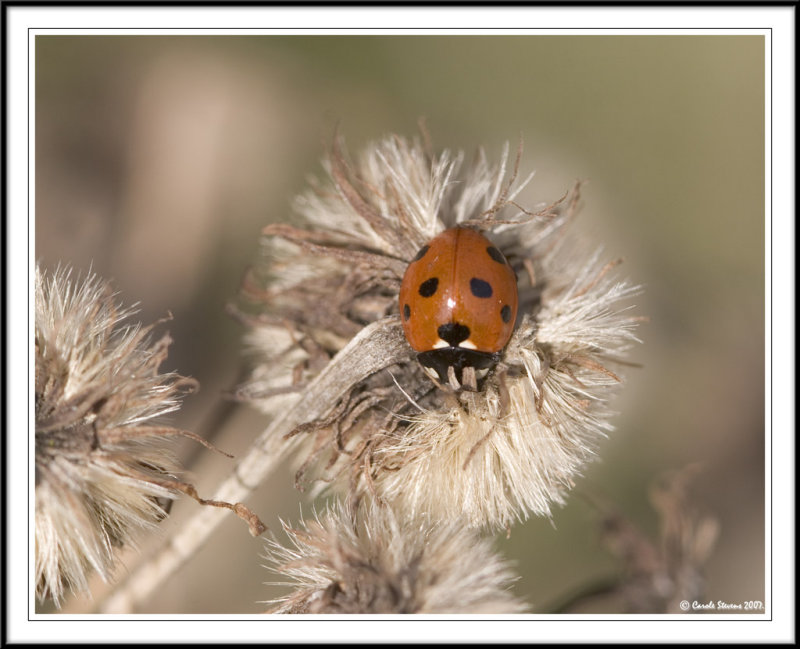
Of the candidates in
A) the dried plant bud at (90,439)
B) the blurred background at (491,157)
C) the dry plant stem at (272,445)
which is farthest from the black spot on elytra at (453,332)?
the blurred background at (491,157)

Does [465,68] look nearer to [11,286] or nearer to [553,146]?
[553,146]

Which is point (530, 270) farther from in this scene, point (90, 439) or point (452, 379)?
point (90, 439)

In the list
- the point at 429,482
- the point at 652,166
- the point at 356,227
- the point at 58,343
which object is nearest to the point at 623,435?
the point at 652,166

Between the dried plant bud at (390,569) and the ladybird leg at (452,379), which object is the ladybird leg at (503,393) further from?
the dried plant bud at (390,569)

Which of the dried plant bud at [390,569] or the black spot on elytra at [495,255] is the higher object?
the black spot on elytra at [495,255]

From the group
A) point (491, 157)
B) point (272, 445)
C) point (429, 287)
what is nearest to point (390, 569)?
point (272, 445)

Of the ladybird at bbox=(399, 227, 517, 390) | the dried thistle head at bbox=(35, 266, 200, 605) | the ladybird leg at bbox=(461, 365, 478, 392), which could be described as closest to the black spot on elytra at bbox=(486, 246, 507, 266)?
the ladybird at bbox=(399, 227, 517, 390)
